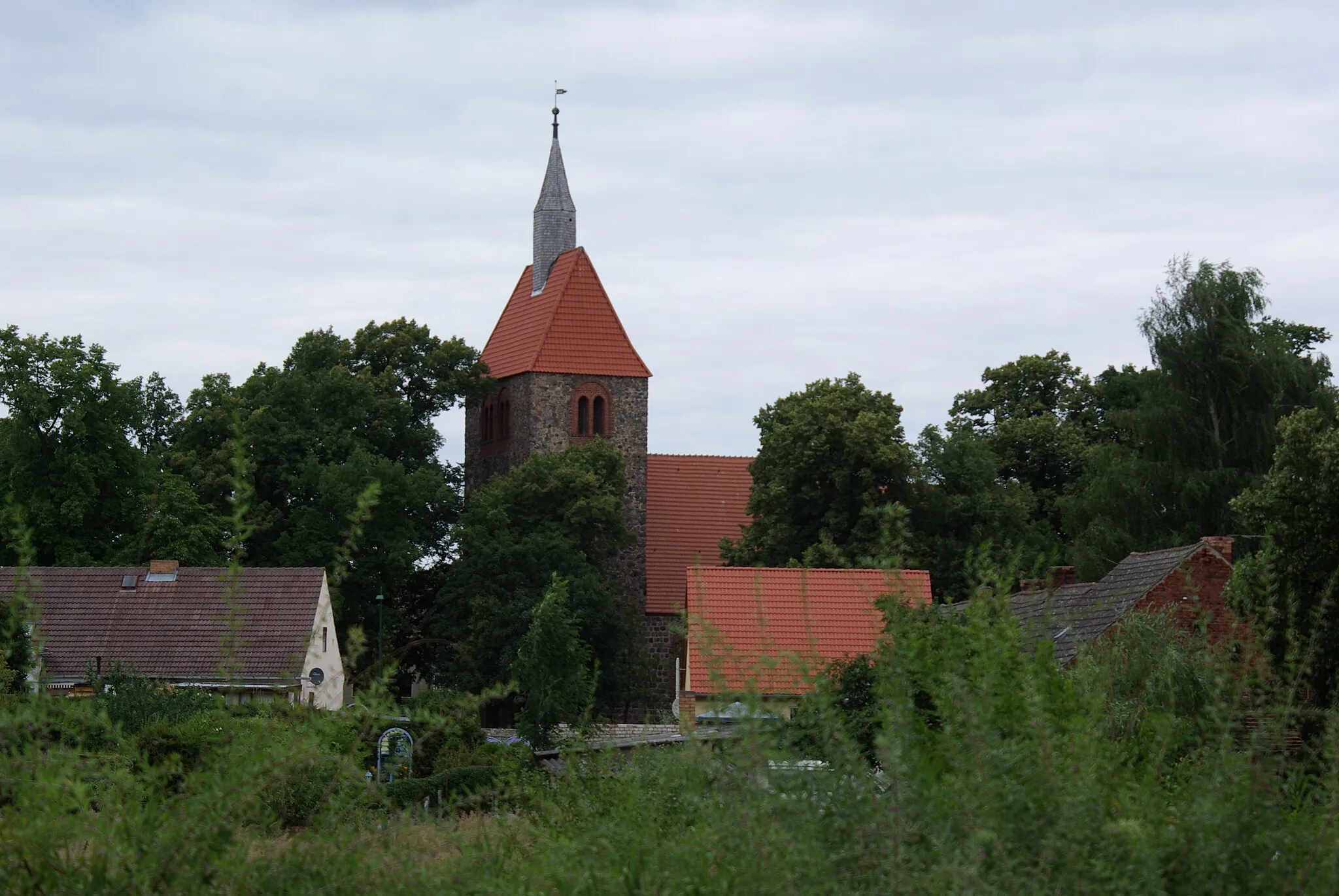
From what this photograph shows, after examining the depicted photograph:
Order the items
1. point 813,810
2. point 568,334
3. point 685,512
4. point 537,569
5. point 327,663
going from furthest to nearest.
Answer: point 685,512 < point 568,334 < point 537,569 < point 327,663 < point 813,810

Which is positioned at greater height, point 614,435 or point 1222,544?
point 614,435

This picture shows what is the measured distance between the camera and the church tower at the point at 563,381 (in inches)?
2260

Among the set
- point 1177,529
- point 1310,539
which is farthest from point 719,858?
point 1177,529

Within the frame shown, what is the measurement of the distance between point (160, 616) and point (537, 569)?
1230cm

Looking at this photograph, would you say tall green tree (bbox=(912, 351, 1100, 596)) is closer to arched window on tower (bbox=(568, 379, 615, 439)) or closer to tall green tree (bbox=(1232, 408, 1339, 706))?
arched window on tower (bbox=(568, 379, 615, 439))

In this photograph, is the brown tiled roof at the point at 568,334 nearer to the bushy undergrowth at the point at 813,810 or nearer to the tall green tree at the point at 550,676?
the tall green tree at the point at 550,676

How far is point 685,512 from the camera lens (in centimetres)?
5959

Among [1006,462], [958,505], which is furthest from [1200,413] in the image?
[1006,462]

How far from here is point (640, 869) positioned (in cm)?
586

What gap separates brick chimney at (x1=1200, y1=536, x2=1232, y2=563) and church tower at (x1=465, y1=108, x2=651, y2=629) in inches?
1226

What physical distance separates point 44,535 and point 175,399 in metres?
9.06

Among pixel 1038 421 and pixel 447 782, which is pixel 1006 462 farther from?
pixel 447 782

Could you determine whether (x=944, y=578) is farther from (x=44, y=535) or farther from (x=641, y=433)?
(x=44, y=535)

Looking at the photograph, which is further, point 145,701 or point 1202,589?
point 1202,589
